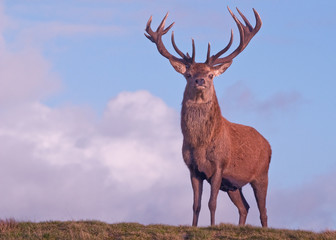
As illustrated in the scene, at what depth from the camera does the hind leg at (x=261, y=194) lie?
67.5 feet

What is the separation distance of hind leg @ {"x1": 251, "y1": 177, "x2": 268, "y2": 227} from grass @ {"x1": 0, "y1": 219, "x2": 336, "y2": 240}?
12.6 ft

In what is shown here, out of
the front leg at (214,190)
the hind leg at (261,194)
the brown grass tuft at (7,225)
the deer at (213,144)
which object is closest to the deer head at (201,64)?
the deer at (213,144)

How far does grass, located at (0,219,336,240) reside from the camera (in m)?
15.9

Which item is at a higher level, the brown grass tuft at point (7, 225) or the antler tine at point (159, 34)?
the antler tine at point (159, 34)

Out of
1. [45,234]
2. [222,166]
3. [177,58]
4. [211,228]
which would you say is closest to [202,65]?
[177,58]

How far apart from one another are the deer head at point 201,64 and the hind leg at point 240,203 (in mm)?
3360

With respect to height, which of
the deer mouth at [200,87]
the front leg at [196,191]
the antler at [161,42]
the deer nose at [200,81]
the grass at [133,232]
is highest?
the antler at [161,42]

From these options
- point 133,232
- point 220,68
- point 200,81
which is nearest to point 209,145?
point 200,81

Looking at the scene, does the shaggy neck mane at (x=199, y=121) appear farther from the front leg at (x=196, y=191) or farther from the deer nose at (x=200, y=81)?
the front leg at (x=196, y=191)

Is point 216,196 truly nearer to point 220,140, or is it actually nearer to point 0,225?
point 220,140

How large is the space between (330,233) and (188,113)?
15.2ft

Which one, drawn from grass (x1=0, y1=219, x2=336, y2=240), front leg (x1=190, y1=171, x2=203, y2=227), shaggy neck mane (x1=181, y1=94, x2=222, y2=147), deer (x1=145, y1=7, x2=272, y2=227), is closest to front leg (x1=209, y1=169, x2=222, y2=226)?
deer (x1=145, y1=7, x2=272, y2=227)

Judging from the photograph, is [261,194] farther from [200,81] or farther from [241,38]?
[241,38]

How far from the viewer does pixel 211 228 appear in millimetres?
16734
